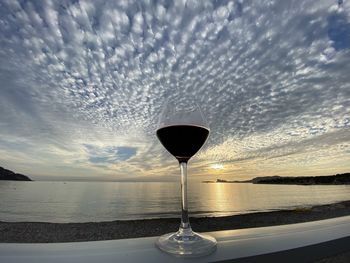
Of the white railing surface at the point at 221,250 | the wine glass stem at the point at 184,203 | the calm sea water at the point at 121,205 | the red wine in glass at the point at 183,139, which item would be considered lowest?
the white railing surface at the point at 221,250

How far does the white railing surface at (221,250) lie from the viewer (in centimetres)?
65

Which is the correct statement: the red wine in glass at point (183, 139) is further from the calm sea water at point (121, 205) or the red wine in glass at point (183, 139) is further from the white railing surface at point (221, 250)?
the calm sea water at point (121, 205)

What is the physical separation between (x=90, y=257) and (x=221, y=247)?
0.38m

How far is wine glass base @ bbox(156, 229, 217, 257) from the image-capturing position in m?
0.72

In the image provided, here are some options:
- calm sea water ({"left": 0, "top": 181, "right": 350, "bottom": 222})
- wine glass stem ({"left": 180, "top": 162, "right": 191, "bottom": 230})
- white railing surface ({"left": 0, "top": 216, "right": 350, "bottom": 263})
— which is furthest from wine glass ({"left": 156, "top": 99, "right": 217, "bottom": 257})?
calm sea water ({"left": 0, "top": 181, "right": 350, "bottom": 222})

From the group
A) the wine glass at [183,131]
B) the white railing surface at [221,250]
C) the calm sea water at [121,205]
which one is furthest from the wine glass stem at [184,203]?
the calm sea water at [121,205]

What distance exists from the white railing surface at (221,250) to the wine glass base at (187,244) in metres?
0.03

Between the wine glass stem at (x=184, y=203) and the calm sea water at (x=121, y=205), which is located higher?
the calm sea water at (x=121, y=205)

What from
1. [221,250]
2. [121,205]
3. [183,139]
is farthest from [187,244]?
[121,205]

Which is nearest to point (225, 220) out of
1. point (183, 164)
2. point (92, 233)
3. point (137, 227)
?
point (137, 227)

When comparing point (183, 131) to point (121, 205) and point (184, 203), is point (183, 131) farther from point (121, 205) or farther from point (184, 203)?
point (121, 205)

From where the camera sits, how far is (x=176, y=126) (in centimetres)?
115

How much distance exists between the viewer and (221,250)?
29.0 inches

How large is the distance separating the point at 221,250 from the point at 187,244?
0.15 metres
